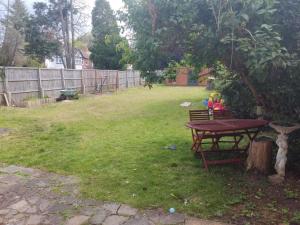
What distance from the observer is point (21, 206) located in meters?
3.59

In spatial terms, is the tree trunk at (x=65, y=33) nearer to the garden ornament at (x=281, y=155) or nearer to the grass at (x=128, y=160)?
the grass at (x=128, y=160)

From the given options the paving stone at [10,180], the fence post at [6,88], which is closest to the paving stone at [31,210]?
the paving stone at [10,180]

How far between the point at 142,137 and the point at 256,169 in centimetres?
304

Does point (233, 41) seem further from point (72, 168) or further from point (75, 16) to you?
point (75, 16)

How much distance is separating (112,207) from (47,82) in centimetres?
1388

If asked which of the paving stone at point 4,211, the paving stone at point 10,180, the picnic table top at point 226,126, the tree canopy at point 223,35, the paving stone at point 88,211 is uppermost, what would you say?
the tree canopy at point 223,35

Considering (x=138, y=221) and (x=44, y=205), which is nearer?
(x=138, y=221)

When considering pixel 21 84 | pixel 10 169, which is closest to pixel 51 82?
pixel 21 84

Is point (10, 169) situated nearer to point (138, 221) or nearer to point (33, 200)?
point (33, 200)

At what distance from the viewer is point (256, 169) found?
443 cm

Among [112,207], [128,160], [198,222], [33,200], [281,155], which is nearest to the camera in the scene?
[198,222]

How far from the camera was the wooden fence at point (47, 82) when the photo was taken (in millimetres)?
13383

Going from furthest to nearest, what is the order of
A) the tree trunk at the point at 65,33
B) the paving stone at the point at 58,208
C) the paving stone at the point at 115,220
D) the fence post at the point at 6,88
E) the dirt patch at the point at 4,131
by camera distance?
the tree trunk at the point at 65,33
the fence post at the point at 6,88
the dirt patch at the point at 4,131
the paving stone at the point at 58,208
the paving stone at the point at 115,220

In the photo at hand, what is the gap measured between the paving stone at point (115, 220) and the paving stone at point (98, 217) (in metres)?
0.05
